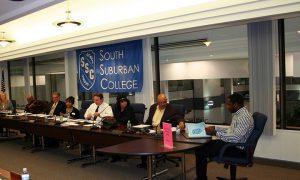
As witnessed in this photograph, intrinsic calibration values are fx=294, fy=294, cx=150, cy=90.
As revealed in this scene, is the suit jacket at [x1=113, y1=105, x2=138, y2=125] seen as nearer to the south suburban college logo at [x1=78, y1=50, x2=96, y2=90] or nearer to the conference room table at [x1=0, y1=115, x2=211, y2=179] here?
the conference room table at [x1=0, y1=115, x2=211, y2=179]

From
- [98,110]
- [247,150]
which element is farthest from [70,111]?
[247,150]

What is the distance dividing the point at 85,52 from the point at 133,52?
1.52 meters

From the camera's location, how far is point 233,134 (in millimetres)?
3223

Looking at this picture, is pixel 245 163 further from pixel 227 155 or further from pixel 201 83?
pixel 201 83

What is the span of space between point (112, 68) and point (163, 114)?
2194 mm

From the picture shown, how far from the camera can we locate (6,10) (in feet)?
11.7

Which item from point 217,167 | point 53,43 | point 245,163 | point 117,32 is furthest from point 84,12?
point 245,163


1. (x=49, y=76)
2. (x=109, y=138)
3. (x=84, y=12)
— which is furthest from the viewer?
(x=49, y=76)

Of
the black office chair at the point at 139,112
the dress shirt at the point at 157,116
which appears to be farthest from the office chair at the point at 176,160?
the black office chair at the point at 139,112

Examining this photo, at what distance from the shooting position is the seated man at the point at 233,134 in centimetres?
317

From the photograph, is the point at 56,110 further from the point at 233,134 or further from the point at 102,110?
the point at 233,134

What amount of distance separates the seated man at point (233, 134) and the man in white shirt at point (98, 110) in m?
2.09

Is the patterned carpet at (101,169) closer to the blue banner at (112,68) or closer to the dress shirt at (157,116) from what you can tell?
the dress shirt at (157,116)

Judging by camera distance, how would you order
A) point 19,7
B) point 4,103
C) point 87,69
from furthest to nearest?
point 4,103 < point 87,69 < point 19,7
